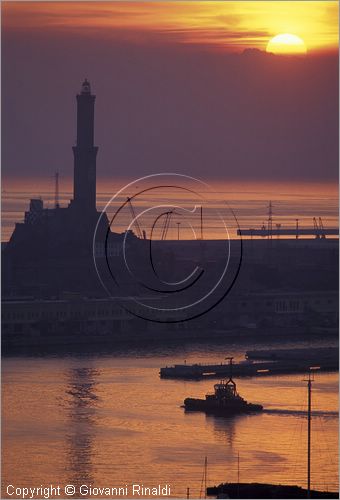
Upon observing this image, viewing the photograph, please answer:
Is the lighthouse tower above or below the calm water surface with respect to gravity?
above

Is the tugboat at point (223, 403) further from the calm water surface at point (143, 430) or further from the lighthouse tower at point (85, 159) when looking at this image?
the lighthouse tower at point (85, 159)

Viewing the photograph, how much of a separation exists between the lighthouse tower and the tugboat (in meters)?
10.4

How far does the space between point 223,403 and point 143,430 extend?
4.49 ft

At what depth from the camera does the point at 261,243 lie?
29328 millimetres

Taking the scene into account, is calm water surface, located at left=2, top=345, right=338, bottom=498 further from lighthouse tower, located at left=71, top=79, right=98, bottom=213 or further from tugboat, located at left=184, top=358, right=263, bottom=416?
lighthouse tower, located at left=71, top=79, right=98, bottom=213

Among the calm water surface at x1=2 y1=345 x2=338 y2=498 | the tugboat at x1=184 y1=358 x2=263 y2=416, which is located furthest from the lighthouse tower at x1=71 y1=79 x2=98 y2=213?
the tugboat at x1=184 y1=358 x2=263 y2=416

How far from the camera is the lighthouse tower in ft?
81.3

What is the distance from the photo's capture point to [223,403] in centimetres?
1402

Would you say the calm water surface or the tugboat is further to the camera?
the tugboat

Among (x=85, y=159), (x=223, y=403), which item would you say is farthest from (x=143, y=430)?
(x=85, y=159)

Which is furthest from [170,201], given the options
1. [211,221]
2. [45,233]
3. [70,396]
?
[70,396]

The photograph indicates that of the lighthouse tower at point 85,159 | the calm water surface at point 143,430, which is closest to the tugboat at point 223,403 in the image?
the calm water surface at point 143,430

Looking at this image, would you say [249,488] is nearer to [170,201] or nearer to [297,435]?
[297,435]

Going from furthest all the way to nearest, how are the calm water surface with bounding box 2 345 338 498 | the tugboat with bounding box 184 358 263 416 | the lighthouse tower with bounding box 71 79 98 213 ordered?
1. the lighthouse tower with bounding box 71 79 98 213
2. the tugboat with bounding box 184 358 263 416
3. the calm water surface with bounding box 2 345 338 498
